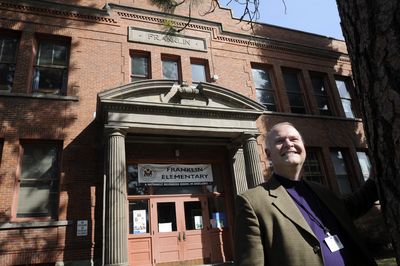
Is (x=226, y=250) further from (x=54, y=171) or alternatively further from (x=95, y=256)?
(x=54, y=171)

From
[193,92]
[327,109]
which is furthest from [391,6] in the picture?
[327,109]

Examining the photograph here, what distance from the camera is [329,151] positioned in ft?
49.0

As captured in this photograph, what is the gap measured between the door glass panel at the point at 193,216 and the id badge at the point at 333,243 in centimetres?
968

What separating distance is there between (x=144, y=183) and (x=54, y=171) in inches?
112

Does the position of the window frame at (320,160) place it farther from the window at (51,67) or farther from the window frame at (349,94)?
the window at (51,67)

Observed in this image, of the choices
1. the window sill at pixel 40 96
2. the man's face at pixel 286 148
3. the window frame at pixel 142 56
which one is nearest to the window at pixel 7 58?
the window sill at pixel 40 96

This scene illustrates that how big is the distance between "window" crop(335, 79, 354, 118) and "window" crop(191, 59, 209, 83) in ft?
25.0

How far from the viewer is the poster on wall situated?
10459 millimetres

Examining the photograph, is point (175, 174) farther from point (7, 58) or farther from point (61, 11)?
point (61, 11)

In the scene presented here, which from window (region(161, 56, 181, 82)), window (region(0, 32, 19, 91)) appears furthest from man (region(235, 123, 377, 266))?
window (region(161, 56, 181, 82))

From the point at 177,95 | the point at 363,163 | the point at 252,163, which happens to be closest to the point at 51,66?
the point at 177,95

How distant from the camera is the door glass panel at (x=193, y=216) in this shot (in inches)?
445

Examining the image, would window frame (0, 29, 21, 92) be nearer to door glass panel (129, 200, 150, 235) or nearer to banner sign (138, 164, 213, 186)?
banner sign (138, 164, 213, 186)

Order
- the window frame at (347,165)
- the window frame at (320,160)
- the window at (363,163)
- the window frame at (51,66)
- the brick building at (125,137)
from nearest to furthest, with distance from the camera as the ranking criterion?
1. the brick building at (125,137)
2. the window frame at (51,66)
3. the window frame at (320,160)
4. the window frame at (347,165)
5. the window at (363,163)
